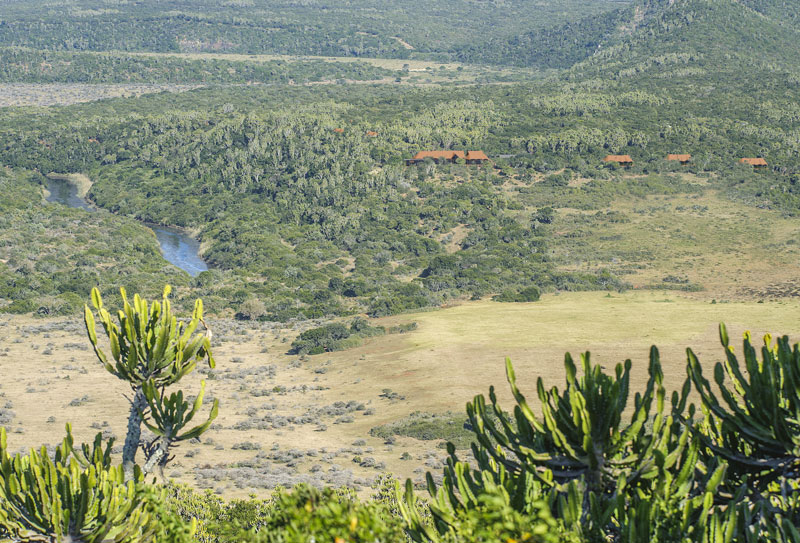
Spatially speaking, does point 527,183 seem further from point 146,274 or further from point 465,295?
point 146,274

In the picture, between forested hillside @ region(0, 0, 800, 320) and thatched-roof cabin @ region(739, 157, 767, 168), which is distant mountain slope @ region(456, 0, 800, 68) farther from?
thatched-roof cabin @ region(739, 157, 767, 168)

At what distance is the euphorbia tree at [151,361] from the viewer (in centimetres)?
1207

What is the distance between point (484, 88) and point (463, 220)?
7327 cm

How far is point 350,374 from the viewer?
36688 mm

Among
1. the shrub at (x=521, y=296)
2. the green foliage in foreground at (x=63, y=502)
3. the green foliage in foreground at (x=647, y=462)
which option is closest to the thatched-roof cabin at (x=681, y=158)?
the shrub at (x=521, y=296)

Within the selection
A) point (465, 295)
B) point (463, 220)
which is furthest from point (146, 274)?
point (463, 220)

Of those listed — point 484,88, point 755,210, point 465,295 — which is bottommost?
point 465,295

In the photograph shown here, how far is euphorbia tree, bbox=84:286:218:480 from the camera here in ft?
39.6

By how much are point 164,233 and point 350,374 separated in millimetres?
48823

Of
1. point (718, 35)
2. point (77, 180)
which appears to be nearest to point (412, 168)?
point (77, 180)

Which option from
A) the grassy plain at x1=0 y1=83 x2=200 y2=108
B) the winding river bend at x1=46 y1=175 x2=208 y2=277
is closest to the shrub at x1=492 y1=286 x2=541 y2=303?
the winding river bend at x1=46 y1=175 x2=208 y2=277

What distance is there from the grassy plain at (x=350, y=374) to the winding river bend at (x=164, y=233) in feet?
74.3

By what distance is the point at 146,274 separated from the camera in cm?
6000

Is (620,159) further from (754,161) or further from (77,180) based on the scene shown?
(77,180)
